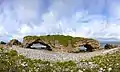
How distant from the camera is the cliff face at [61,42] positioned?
44.0m

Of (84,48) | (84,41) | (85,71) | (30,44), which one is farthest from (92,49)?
(85,71)

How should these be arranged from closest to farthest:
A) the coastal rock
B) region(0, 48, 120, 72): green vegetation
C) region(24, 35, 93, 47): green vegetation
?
region(0, 48, 120, 72): green vegetation < region(24, 35, 93, 47): green vegetation < the coastal rock

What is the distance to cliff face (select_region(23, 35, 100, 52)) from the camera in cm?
4403

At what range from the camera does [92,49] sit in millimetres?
48625

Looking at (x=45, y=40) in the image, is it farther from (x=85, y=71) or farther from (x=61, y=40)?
(x=85, y=71)

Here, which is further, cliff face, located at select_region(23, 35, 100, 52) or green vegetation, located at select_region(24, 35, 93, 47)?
green vegetation, located at select_region(24, 35, 93, 47)

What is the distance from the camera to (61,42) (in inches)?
1737

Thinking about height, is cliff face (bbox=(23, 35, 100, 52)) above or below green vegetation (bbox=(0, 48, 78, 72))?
above

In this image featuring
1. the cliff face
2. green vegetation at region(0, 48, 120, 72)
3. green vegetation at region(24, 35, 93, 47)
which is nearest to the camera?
green vegetation at region(0, 48, 120, 72)

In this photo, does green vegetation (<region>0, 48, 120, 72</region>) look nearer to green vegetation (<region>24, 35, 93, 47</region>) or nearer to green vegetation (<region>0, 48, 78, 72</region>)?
green vegetation (<region>0, 48, 78, 72</region>)

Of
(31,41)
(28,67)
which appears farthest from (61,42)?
(28,67)

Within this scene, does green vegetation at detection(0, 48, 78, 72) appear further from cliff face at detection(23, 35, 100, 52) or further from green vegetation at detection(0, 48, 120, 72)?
cliff face at detection(23, 35, 100, 52)

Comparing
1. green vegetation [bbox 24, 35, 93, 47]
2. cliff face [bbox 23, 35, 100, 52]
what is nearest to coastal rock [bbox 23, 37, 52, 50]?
cliff face [bbox 23, 35, 100, 52]

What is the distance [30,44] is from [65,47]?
717 cm
